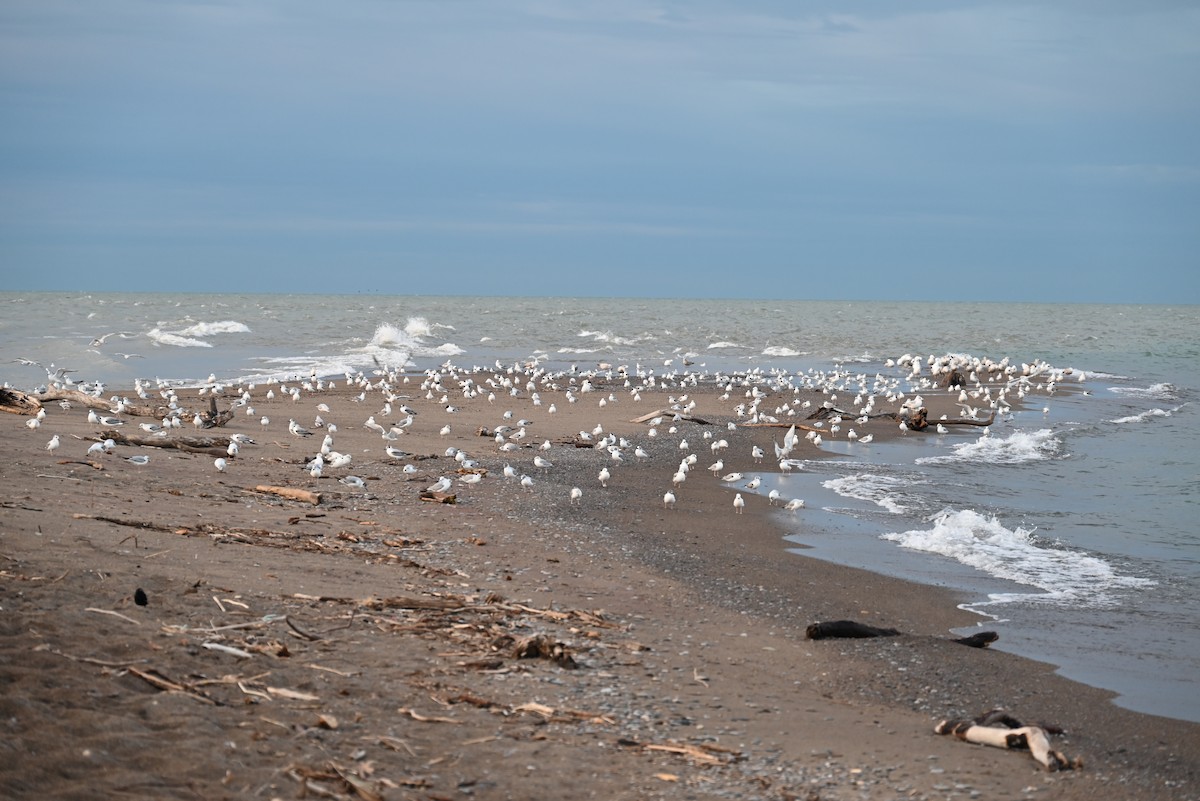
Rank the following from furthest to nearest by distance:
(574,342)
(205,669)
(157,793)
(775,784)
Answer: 1. (574,342)
2. (205,669)
3. (775,784)
4. (157,793)

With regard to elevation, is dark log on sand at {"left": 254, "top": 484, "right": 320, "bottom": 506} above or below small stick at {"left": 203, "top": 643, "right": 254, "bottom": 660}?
below

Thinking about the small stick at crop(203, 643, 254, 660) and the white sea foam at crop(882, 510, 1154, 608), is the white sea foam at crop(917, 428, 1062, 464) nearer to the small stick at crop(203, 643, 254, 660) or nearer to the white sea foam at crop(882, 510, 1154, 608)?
the white sea foam at crop(882, 510, 1154, 608)

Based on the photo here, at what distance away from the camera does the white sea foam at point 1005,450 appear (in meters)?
18.8

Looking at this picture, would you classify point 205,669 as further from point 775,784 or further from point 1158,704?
point 1158,704

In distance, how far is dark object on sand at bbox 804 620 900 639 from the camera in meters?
7.92

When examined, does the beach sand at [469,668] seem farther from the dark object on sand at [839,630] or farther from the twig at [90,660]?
the dark object on sand at [839,630]

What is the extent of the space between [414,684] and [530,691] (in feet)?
2.19

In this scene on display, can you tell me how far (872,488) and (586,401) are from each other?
12.1 meters

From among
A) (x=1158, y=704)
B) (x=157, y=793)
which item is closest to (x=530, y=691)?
(x=157, y=793)

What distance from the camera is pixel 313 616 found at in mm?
7145

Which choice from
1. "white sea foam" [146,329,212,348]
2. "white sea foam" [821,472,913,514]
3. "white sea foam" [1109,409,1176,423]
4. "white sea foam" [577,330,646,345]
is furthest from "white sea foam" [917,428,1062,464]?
"white sea foam" [146,329,212,348]

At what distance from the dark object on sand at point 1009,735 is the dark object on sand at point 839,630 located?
1.68 metres

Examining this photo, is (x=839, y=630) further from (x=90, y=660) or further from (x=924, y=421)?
A: (x=924, y=421)

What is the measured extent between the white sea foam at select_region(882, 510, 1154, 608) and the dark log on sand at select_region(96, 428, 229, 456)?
9.03 metres
